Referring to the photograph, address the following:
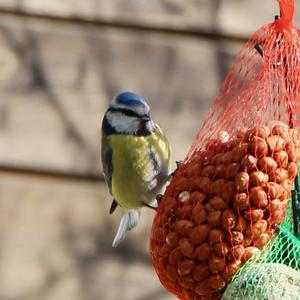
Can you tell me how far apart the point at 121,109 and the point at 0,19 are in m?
1.12

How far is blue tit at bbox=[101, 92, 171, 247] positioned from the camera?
236cm

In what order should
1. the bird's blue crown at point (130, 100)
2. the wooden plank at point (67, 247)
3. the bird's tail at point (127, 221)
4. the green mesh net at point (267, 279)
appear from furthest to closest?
the wooden plank at point (67, 247), the bird's tail at point (127, 221), the bird's blue crown at point (130, 100), the green mesh net at point (267, 279)

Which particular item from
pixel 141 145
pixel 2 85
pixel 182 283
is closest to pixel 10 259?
pixel 2 85

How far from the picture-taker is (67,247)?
3.29 m

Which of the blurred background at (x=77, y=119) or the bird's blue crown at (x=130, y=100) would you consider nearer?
the bird's blue crown at (x=130, y=100)

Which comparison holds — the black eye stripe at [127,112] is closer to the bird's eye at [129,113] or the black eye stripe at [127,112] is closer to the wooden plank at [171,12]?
the bird's eye at [129,113]

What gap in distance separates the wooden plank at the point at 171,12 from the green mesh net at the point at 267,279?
5.30 feet

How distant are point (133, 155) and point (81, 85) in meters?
0.95

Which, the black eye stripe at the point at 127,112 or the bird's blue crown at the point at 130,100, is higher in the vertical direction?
the bird's blue crown at the point at 130,100

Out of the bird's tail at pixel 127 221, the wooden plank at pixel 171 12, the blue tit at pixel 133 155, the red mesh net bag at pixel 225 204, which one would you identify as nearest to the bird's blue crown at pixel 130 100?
the blue tit at pixel 133 155

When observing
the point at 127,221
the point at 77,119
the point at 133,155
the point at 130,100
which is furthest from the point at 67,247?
the point at 130,100

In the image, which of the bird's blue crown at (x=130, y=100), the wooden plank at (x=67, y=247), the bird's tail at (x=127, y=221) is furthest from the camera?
the wooden plank at (x=67, y=247)

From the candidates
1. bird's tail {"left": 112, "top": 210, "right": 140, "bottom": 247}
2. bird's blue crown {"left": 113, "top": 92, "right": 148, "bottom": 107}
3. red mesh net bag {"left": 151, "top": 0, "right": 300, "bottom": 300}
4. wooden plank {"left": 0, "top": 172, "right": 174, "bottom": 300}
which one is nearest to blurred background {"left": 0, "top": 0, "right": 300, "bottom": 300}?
wooden plank {"left": 0, "top": 172, "right": 174, "bottom": 300}

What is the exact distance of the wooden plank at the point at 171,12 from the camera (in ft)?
11.0
